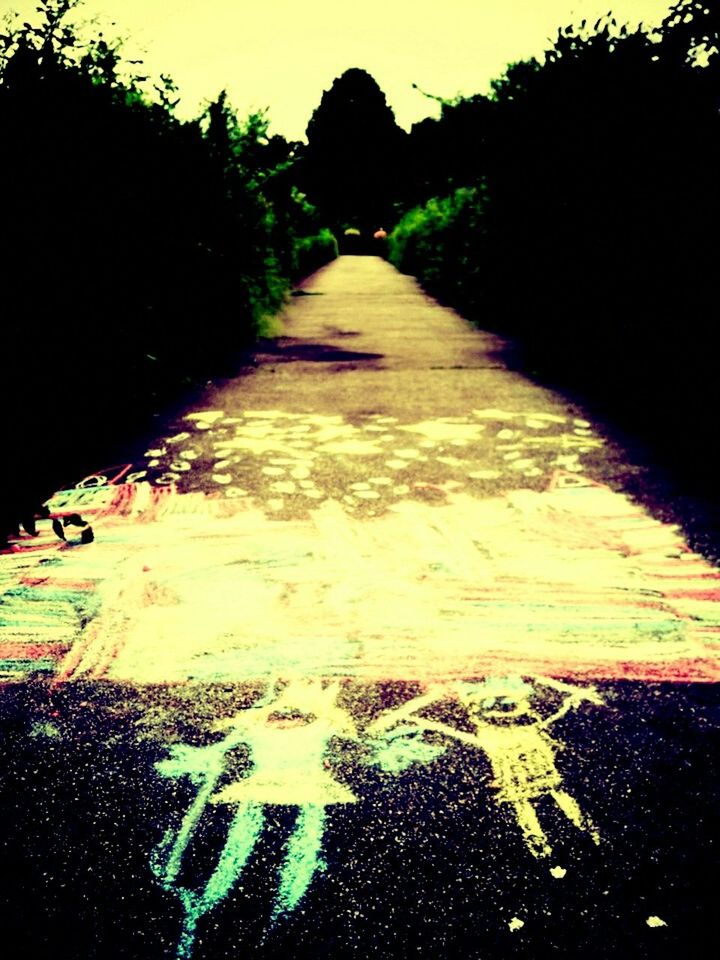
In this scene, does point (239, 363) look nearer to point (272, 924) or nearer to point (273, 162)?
point (273, 162)

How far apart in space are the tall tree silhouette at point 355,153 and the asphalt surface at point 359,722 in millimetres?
61044

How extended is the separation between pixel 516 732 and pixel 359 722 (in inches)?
19.2

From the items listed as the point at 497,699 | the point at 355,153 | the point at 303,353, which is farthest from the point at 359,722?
the point at 355,153

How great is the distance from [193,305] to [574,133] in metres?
4.28

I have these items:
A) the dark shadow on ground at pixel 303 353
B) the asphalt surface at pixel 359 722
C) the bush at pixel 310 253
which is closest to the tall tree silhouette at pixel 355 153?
the bush at pixel 310 253

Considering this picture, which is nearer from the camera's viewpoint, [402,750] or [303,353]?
[402,750]

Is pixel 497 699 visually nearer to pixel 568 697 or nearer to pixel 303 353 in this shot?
pixel 568 697

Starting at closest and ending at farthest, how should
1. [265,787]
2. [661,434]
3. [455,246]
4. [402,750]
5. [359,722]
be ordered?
[265,787]
[402,750]
[359,722]
[661,434]
[455,246]

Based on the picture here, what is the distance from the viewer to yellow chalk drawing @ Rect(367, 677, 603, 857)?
1773 mm

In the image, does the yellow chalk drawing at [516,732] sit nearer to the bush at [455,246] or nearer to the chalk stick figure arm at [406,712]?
the chalk stick figure arm at [406,712]

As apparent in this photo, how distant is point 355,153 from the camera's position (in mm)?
71688

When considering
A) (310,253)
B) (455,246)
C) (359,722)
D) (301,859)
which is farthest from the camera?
(310,253)

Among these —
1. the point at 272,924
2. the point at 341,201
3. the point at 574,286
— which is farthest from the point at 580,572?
the point at 341,201

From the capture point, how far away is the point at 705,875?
5.22 feet
